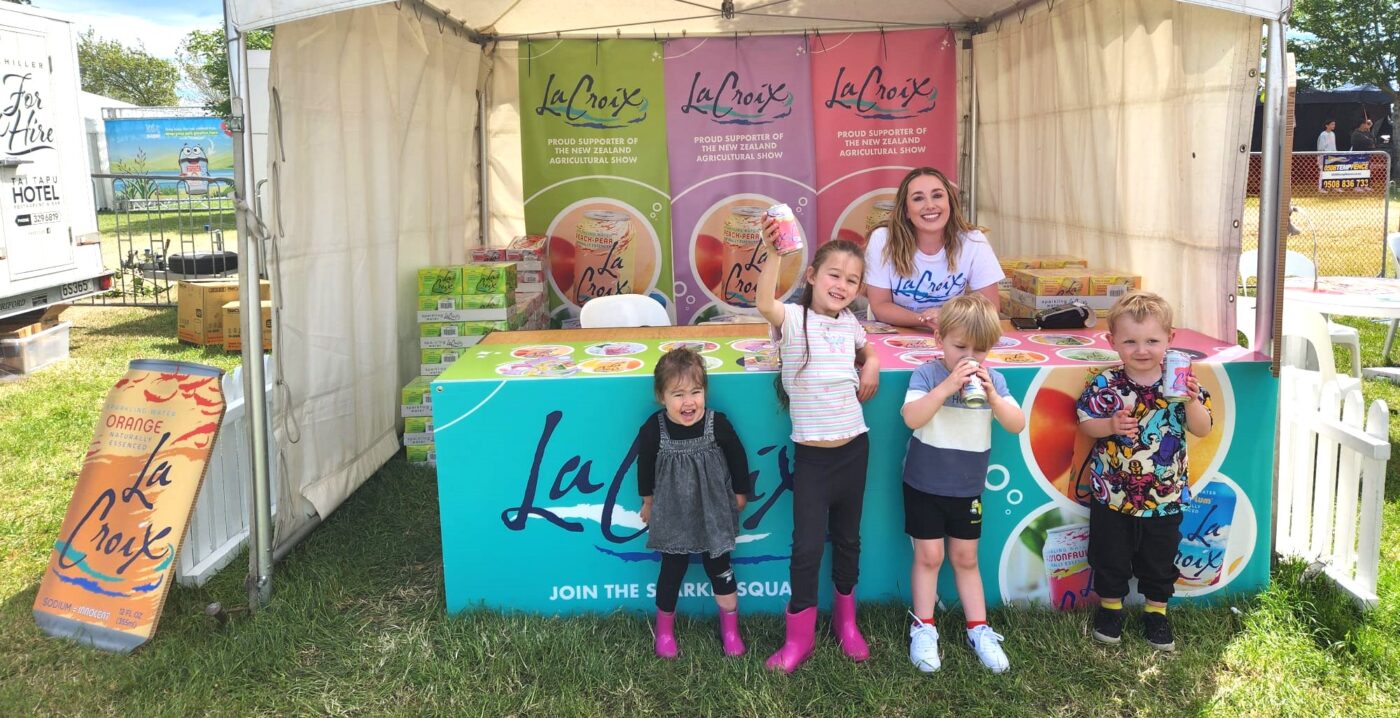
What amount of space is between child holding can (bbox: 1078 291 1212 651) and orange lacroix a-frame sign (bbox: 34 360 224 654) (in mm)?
2829

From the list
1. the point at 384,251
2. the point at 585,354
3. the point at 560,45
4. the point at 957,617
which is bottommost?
the point at 957,617

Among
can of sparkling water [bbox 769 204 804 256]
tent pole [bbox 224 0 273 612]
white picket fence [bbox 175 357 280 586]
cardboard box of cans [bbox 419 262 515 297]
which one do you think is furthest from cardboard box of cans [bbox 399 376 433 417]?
can of sparkling water [bbox 769 204 804 256]

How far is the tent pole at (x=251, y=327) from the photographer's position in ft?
9.81

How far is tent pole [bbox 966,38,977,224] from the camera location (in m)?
6.16

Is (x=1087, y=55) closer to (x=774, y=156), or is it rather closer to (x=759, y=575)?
(x=774, y=156)

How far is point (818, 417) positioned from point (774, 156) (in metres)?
3.82

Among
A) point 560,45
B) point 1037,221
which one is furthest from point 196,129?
point 1037,221

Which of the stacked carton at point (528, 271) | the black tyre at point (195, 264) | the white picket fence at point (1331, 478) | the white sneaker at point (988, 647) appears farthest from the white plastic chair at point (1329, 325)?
the black tyre at point (195, 264)

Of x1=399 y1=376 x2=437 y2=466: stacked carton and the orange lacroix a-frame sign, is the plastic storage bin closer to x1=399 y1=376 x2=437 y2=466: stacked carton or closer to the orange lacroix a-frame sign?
x1=399 y1=376 x2=437 y2=466: stacked carton

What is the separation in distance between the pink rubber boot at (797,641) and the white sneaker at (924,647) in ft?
0.97

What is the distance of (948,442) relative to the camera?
Result: 2.88 meters

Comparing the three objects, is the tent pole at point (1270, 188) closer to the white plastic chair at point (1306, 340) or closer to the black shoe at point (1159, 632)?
the black shoe at point (1159, 632)

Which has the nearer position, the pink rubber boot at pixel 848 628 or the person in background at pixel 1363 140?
A: the pink rubber boot at pixel 848 628

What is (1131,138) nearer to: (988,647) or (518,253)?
(988,647)
